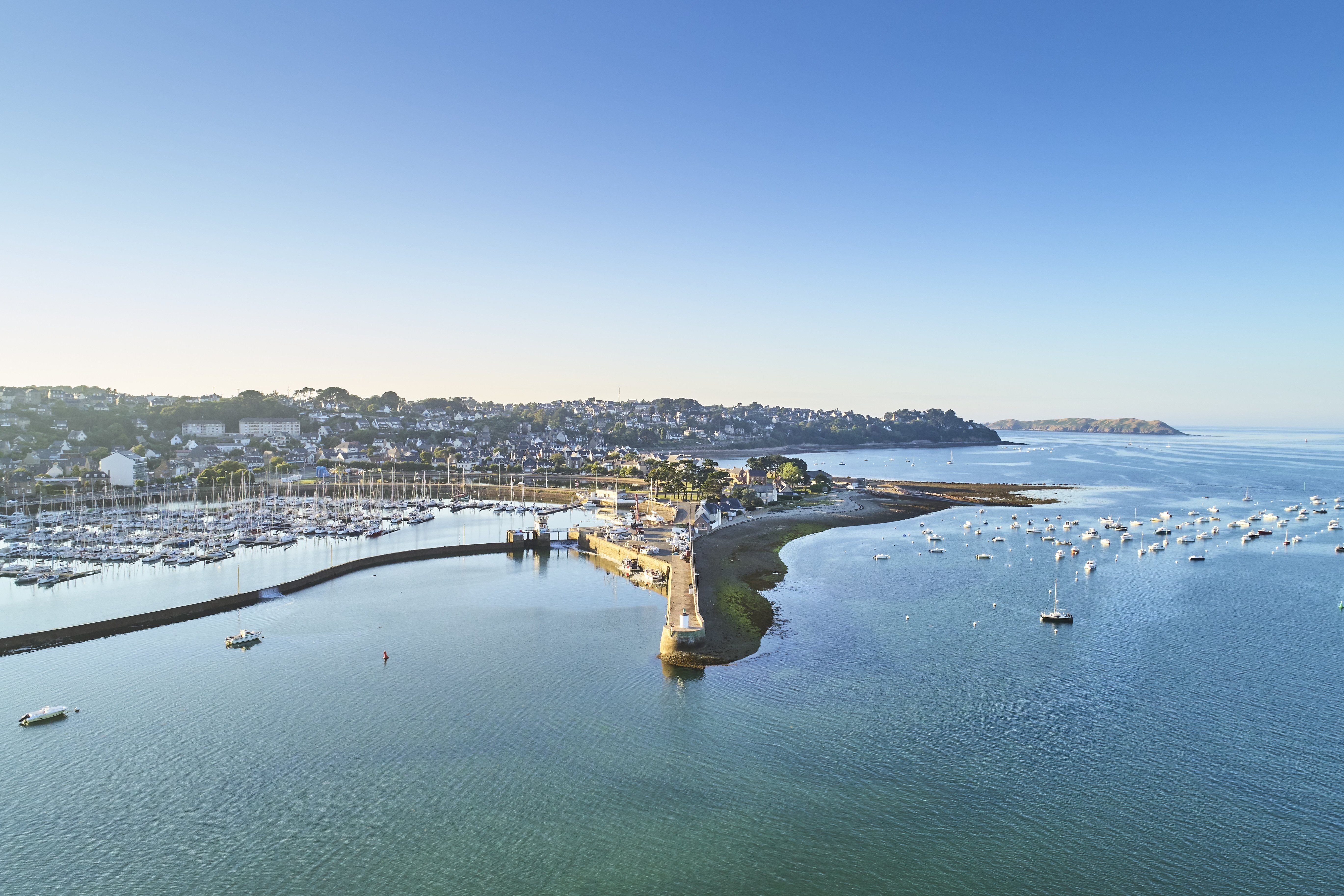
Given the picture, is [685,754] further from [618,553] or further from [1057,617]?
[618,553]

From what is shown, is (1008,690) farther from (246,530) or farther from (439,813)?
(246,530)

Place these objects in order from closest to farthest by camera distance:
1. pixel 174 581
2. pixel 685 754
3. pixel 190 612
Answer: pixel 685 754, pixel 190 612, pixel 174 581

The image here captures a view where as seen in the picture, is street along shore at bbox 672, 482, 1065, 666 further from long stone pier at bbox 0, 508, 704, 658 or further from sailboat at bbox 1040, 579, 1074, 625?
sailboat at bbox 1040, 579, 1074, 625

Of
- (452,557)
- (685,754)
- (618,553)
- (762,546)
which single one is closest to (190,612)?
(452,557)

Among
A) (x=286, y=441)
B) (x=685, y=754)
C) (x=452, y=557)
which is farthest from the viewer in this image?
(x=286, y=441)

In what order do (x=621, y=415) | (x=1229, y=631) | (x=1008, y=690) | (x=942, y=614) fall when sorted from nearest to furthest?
(x=1008, y=690) < (x=1229, y=631) < (x=942, y=614) < (x=621, y=415)

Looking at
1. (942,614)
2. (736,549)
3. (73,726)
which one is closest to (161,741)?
(73,726)

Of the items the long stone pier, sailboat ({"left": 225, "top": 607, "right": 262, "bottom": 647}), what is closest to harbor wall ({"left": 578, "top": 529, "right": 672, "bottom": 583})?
the long stone pier
